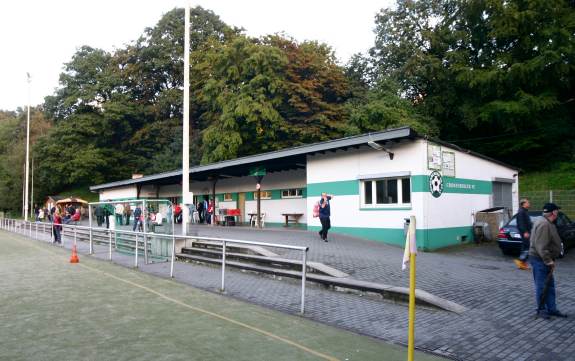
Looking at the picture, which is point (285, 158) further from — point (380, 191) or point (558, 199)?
point (558, 199)

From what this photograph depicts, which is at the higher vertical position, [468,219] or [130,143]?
[130,143]

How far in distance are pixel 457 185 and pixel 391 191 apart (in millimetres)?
2723

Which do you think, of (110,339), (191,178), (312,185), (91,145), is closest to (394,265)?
(110,339)

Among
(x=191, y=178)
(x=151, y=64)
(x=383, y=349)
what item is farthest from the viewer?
(x=151, y=64)

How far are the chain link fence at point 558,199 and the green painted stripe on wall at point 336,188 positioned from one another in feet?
36.7

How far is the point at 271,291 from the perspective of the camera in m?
9.53

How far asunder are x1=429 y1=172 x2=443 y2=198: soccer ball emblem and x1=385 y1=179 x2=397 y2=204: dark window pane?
1336 millimetres

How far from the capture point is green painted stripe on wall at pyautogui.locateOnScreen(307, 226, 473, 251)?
15.9 metres

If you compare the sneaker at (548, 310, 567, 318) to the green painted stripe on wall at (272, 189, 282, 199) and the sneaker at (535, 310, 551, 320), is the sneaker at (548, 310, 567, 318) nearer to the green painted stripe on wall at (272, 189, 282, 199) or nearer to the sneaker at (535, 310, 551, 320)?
the sneaker at (535, 310, 551, 320)

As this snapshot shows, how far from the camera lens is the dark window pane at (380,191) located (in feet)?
56.8

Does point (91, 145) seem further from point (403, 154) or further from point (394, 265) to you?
point (394, 265)

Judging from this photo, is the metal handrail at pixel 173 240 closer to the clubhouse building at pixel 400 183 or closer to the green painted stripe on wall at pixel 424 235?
the green painted stripe on wall at pixel 424 235

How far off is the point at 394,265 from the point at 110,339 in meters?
7.24

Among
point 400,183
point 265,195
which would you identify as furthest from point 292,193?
point 400,183
